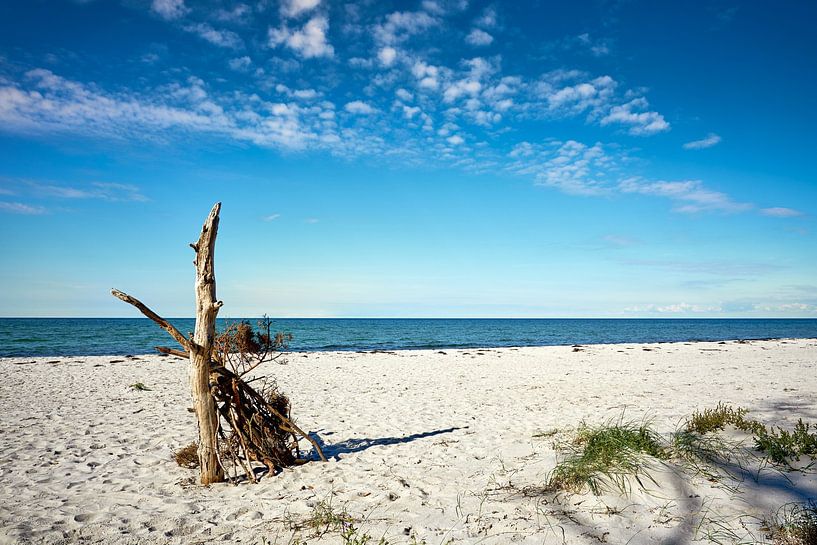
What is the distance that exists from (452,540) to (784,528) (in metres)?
2.97

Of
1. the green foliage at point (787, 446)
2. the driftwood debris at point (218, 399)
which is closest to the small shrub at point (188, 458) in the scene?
the driftwood debris at point (218, 399)

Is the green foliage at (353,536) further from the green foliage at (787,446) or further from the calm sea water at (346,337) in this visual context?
the calm sea water at (346,337)

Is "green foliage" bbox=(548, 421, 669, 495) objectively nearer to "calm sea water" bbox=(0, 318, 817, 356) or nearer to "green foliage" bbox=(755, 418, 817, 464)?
"green foliage" bbox=(755, 418, 817, 464)

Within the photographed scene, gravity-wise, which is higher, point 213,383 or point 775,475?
point 213,383

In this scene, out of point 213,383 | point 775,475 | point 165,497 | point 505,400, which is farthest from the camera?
point 505,400

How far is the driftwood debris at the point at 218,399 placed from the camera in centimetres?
582

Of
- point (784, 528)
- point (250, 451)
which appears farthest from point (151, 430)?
point (784, 528)

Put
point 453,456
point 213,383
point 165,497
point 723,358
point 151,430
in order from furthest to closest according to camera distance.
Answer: point 723,358
point 151,430
point 453,456
point 213,383
point 165,497

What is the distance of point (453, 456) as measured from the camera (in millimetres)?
7234

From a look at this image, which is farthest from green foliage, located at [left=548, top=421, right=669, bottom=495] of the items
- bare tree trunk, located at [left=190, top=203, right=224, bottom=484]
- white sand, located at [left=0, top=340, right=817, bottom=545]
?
bare tree trunk, located at [left=190, top=203, right=224, bottom=484]

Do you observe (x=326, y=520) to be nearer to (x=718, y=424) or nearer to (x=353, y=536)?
(x=353, y=536)

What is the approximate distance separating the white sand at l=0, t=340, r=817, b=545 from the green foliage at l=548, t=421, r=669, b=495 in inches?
7.4

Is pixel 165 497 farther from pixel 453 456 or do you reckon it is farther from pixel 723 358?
pixel 723 358

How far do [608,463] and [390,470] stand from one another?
301 cm
